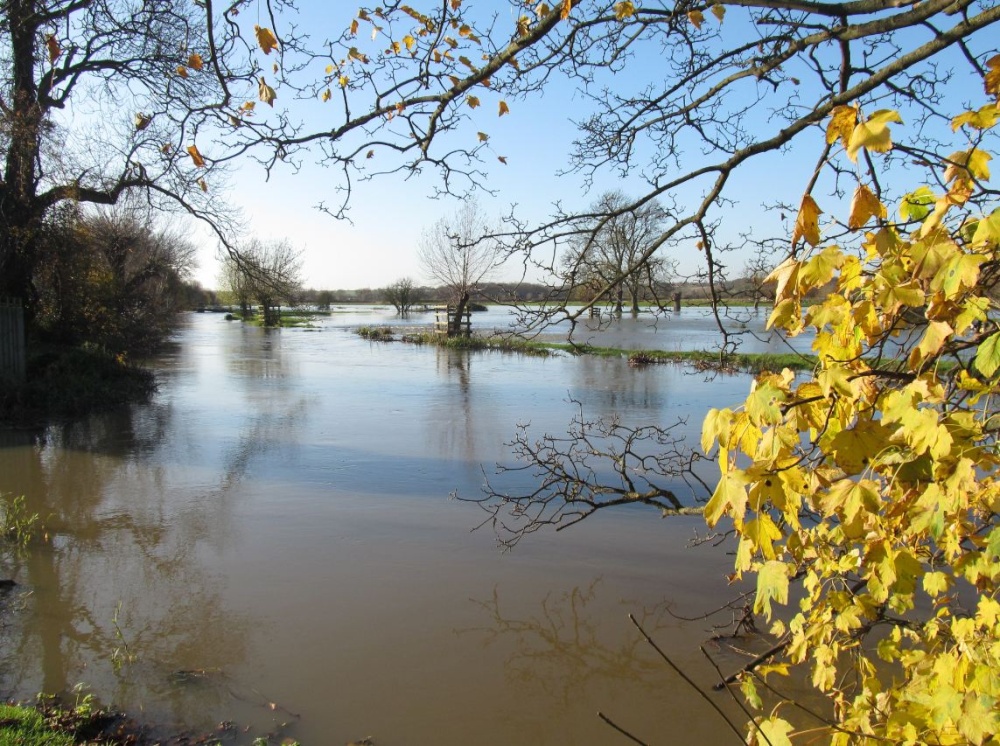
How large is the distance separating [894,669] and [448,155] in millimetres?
4359

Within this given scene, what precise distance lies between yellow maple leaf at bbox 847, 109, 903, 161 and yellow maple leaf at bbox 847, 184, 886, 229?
171 mm

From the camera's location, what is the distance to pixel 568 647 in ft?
16.3

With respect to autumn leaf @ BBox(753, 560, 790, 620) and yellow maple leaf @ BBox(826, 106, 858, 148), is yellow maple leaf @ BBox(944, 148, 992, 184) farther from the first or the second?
autumn leaf @ BBox(753, 560, 790, 620)

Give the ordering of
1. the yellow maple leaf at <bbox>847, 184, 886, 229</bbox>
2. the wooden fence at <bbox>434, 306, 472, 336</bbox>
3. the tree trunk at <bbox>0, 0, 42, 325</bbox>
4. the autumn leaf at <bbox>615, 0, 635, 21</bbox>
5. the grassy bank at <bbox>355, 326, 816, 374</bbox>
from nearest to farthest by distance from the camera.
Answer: the yellow maple leaf at <bbox>847, 184, 886, 229</bbox> < the autumn leaf at <bbox>615, 0, 635, 21</bbox> < the tree trunk at <bbox>0, 0, 42, 325</bbox> < the grassy bank at <bbox>355, 326, 816, 374</bbox> < the wooden fence at <bbox>434, 306, 472, 336</bbox>

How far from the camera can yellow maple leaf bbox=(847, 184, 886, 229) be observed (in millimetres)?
1785


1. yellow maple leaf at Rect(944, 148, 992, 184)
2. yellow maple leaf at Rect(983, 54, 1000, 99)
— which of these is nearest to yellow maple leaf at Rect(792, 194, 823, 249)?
yellow maple leaf at Rect(944, 148, 992, 184)

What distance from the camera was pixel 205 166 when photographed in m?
4.35

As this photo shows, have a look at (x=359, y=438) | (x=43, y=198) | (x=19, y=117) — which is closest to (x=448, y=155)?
(x=359, y=438)

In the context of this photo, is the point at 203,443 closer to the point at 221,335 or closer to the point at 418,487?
the point at 418,487

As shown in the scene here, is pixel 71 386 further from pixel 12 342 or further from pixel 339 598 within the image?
pixel 339 598

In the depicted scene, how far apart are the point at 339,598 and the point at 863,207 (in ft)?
15.9

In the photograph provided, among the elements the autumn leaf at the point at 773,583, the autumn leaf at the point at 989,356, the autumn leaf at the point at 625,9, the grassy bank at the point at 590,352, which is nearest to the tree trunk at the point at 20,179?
the grassy bank at the point at 590,352

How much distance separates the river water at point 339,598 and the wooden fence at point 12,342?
2325 mm

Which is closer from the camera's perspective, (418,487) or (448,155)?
(448,155)
